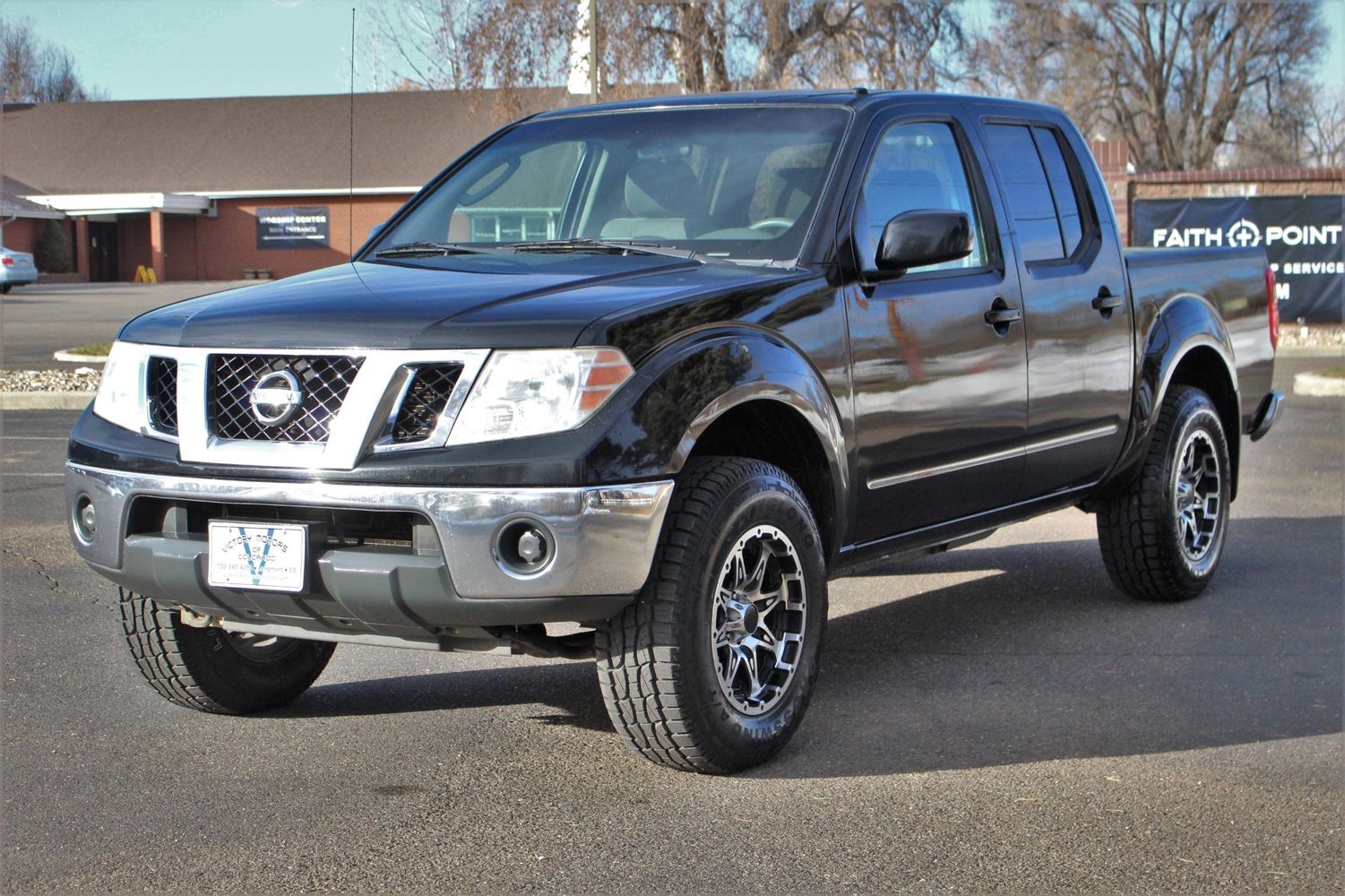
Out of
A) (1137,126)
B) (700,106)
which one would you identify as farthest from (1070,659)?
(1137,126)

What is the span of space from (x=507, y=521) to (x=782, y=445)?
1.24m

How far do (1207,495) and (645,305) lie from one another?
3.81 m

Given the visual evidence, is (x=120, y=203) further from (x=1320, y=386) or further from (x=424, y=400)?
(x=424, y=400)

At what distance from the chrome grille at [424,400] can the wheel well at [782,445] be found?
85 cm

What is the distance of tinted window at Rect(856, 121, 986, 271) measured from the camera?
5336mm

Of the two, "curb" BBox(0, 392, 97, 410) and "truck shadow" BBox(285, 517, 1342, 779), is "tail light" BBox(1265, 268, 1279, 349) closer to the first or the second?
"truck shadow" BBox(285, 517, 1342, 779)

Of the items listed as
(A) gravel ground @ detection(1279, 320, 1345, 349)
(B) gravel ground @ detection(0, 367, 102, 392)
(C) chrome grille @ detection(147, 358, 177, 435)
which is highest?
(C) chrome grille @ detection(147, 358, 177, 435)

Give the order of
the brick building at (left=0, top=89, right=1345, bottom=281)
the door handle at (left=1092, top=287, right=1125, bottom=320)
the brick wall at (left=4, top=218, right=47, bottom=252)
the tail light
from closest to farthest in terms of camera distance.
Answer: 1. the door handle at (left=1092, top=287, right=1125, bottom=320)
2. the tail light
3. the brick wall at (left=4, top=218, right=47, bottom=252)
4. the brick building at (left=0, top=89, right=1345, bottom=281)

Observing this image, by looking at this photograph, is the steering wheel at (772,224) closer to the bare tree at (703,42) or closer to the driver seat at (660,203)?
the driver seat at (660,203)

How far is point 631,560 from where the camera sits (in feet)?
13.6

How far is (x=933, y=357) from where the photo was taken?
5.36 m

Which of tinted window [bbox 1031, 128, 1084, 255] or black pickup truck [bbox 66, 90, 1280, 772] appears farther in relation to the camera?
tinted window [bbox 1031, 128, 1084, 255]

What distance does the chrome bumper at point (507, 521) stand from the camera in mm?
4023

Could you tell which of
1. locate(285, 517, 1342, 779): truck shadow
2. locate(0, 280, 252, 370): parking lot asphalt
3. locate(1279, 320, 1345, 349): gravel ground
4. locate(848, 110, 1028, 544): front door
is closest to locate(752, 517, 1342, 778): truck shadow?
locate(285, 517, 1342, 779): truck shadow
